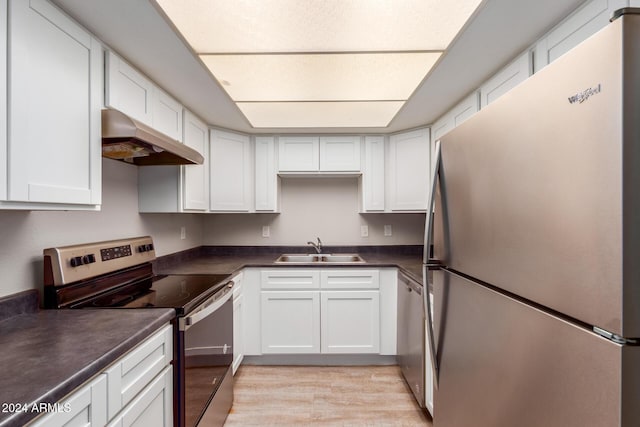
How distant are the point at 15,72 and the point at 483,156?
55.4 inches

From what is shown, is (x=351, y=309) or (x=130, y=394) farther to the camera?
(x=351, y=309)

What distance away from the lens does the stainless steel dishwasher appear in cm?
189

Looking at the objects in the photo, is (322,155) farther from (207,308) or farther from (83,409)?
(83,409)

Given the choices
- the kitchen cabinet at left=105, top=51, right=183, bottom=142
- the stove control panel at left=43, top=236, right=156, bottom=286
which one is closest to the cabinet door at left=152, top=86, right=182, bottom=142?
the kitchen cabinet at left=105, top=51, right=183, bottom=142

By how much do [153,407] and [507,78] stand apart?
7.12 ft

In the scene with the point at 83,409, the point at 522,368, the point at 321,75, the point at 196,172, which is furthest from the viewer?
the point at 196,172

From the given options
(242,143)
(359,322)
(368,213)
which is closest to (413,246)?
(368,213)

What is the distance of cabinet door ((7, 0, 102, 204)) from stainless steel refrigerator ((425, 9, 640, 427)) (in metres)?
1.37

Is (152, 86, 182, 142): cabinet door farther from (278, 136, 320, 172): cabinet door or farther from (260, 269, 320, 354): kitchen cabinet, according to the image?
(260, 269, 320, 354): kitchen cabinet

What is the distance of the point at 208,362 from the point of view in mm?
1578

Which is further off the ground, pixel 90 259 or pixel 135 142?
pixel 135 142

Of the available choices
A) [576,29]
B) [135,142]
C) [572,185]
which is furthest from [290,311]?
[576,29]

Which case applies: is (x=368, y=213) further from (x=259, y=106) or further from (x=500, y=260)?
(x=500, y=260)

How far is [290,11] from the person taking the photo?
3.88ft
